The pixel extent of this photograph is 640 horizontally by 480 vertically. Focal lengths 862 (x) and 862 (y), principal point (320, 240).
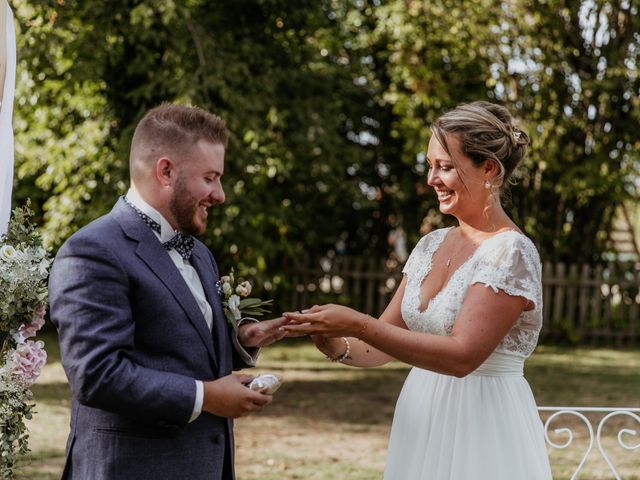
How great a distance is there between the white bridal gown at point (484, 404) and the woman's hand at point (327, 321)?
0.46 m

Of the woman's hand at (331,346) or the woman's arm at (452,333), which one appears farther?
the woman's hand at (331,346)

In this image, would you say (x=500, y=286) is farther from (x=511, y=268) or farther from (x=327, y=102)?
(x=327, y=102)

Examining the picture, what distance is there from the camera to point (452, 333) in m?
3.20

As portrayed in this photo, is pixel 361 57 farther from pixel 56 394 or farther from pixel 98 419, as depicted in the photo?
pixel 98 419

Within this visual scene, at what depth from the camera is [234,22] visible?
10.2 metres

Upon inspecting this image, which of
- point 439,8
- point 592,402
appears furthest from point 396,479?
point 439,8

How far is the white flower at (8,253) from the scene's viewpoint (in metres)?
3.07

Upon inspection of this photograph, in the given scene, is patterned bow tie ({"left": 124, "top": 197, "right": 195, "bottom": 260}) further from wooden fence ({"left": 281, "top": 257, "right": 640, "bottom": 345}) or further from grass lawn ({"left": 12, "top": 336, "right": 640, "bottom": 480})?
wooden fence ({"left": 281, "top": 257, "right": 640, "bottom": 345})

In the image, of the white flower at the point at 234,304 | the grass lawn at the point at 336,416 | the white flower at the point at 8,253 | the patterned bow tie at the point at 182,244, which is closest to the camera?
the patterned bow tie at the point at 182,244

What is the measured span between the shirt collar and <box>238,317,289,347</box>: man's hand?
463 millimetres

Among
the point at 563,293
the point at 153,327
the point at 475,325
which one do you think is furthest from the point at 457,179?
the point at 563,293

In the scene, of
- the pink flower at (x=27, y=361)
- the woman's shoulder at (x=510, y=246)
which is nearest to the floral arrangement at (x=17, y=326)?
the pink flower at (x=27, y=361)

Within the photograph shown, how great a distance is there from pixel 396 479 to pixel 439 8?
11.8 meters

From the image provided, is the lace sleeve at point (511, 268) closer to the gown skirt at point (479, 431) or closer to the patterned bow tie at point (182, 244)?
the gown skirt at point (479, 431)
